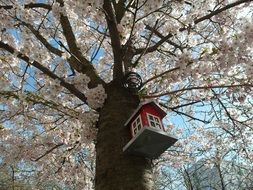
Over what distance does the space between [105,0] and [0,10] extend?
55.1 inches

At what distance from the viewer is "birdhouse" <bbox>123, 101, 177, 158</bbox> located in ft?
8.73

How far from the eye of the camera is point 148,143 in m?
2.70

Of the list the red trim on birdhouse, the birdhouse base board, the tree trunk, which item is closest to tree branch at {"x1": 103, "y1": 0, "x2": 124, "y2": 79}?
the tree trunk

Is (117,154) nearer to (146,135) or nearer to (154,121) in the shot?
(146,135)

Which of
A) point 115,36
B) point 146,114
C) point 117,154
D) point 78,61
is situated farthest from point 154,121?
point 78,61

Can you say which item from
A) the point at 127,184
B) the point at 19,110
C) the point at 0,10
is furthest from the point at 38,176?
the point at 127,184

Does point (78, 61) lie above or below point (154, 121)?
above

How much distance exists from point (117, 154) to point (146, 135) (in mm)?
260

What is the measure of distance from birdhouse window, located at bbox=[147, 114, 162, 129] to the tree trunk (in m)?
0.20

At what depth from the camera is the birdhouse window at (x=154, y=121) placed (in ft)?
9.37

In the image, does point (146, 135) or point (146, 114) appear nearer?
point (146, 135)

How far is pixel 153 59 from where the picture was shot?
6281 mm

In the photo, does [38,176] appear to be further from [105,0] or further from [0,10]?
[105,0]

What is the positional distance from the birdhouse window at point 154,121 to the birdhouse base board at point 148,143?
0.48 feet
